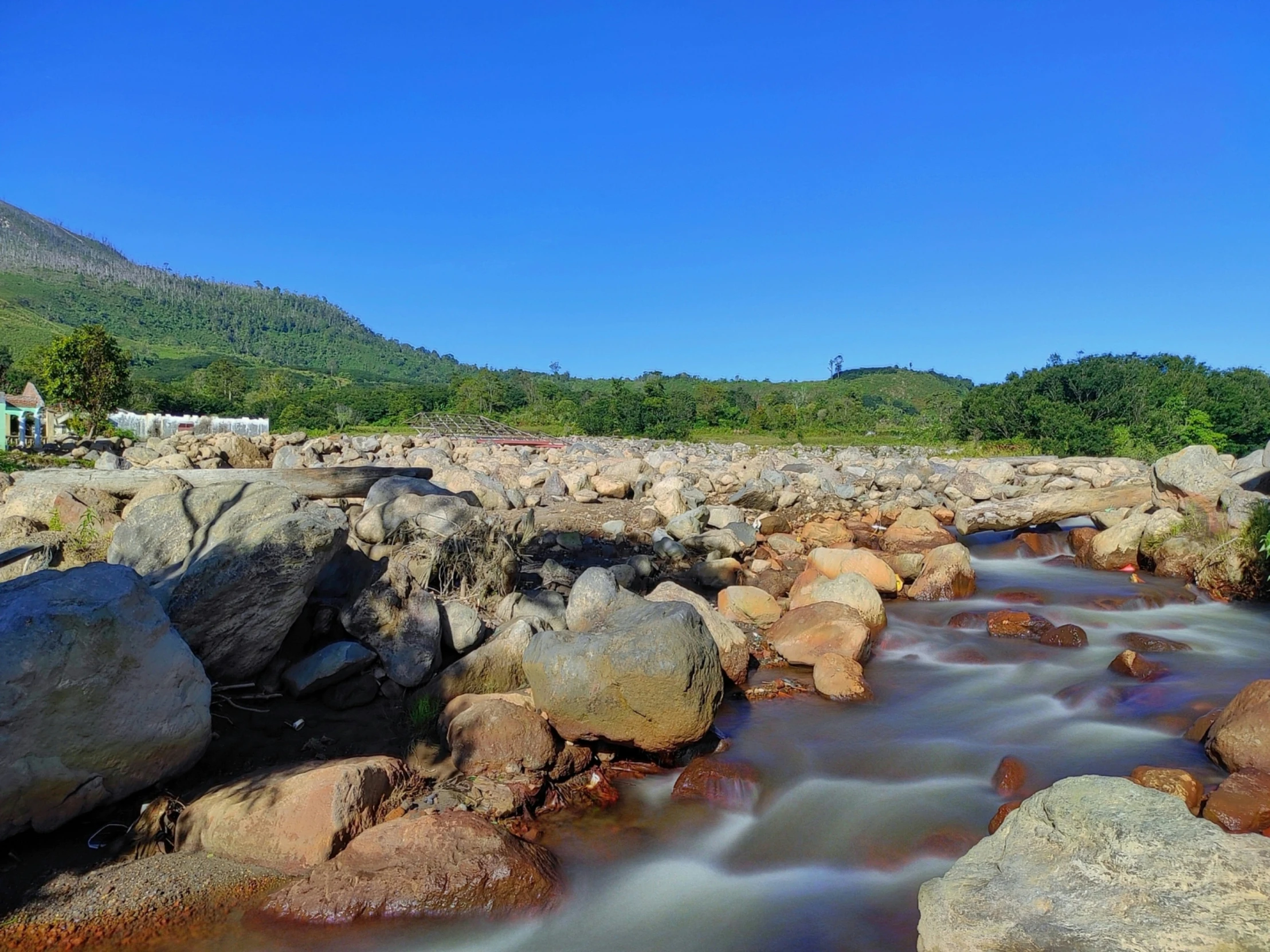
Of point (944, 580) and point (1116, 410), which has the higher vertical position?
point (1116, 410)

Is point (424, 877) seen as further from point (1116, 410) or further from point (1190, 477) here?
point (1116, 410)

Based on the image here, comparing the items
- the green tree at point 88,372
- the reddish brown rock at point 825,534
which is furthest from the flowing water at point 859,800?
the green tree at point 88,372

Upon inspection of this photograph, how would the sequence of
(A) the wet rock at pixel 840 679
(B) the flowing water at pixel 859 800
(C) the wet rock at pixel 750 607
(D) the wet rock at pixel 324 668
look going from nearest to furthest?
(B) the flowing water at pixel 859 800 → (D) the wet rock at pixel 324 668 → (A) the wet rock at pixel 840 679 → (C) the wet rock at pixel 750 607

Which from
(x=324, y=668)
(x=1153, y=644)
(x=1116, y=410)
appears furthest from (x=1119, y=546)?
(x=1116, y=410)

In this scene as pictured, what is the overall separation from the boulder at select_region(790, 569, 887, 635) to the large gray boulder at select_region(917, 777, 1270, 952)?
17.9ft

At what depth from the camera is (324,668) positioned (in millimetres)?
6180

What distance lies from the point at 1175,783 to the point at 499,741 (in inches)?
177

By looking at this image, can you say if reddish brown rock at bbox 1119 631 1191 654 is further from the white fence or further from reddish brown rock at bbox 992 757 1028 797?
the white fence

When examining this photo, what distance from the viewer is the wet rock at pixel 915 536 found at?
42.4 ft

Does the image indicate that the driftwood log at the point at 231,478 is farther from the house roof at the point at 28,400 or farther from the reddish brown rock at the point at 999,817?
the house roof at the point at 28,400

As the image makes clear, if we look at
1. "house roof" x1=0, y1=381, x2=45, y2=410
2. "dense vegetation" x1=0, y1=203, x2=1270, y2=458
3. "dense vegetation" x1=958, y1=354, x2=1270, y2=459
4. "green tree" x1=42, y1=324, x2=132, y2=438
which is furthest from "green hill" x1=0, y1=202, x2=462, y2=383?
"dense vegetation" x1=958, y1=354, x2=1270, y2=459

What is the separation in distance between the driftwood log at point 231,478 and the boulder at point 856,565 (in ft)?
18.3

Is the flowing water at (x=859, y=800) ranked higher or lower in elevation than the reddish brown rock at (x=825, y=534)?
lower

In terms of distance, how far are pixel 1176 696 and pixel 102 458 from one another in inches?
663
